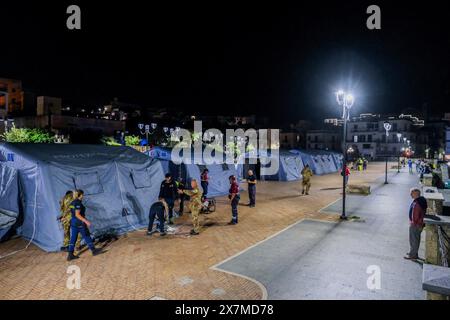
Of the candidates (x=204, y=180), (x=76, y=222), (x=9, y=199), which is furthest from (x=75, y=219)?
(x=204, y=180)

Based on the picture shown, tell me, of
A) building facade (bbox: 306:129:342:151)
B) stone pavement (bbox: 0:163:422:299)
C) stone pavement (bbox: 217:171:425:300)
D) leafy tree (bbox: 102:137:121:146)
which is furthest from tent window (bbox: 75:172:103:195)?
building facade (bbox: 306:129:342:151)

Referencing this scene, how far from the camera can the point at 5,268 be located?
6.66 meters

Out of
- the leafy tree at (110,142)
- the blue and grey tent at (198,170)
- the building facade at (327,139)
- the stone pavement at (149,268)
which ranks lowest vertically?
the stone pavement at (149,268)

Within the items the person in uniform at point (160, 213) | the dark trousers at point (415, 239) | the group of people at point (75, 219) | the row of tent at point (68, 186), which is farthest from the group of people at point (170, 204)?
the dark trousers at point (415, 239)

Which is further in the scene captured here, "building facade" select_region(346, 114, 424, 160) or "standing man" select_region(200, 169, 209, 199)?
"building facade" select_region(346, 114, 424, 160)

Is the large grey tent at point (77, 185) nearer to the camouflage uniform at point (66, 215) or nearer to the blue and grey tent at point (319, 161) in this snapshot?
the camouflage uniform at point (66, 215)

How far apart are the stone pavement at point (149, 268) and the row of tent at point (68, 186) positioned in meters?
0.56

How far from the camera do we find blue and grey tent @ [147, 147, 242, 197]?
50.6ft

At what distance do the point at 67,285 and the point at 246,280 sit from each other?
3332mm

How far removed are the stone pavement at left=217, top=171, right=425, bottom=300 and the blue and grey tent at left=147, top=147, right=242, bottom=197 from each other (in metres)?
6.66

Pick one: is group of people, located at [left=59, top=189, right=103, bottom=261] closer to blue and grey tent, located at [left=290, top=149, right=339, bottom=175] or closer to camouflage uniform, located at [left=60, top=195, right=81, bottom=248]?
camouflage uniform, located at [left=60, top=195, right=81, bottom=248]

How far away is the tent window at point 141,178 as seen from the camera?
1041cm

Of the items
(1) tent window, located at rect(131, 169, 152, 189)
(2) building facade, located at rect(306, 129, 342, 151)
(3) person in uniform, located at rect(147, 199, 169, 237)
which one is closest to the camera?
(3) person in uniform, located at rect(147, 199, 169, 237)
